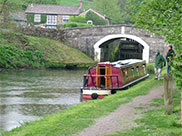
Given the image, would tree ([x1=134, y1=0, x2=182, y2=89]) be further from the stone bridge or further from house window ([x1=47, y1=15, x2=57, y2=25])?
house window ([x1=47, y1=15, x2=57, y2=25])

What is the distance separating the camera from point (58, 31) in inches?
1553

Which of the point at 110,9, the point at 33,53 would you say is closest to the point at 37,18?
the point at 110,9

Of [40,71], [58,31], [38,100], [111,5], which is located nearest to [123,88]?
[38,100]

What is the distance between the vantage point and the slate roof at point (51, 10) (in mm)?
59841

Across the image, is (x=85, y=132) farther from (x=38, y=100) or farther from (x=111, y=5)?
(x=111, y=5)

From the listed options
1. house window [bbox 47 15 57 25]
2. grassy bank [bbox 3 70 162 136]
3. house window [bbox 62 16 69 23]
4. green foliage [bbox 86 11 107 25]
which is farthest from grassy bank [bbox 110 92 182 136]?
house window [bbox 62 16 69 23]

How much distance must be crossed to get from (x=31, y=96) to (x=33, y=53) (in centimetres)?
1468

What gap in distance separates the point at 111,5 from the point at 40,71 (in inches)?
1668

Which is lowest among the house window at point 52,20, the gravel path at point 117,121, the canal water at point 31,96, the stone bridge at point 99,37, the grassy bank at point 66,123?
the canal water at point 31,96

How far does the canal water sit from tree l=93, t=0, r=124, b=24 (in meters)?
42.3

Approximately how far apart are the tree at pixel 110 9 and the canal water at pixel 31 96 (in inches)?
1664

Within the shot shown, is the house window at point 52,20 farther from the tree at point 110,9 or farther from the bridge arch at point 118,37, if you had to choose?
the bridge arch at point 118,37

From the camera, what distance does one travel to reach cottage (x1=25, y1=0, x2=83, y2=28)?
195 ft

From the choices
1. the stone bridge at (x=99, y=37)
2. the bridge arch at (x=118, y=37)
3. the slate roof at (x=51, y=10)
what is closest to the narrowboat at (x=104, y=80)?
the stone bridge at (x=99, y=37)
